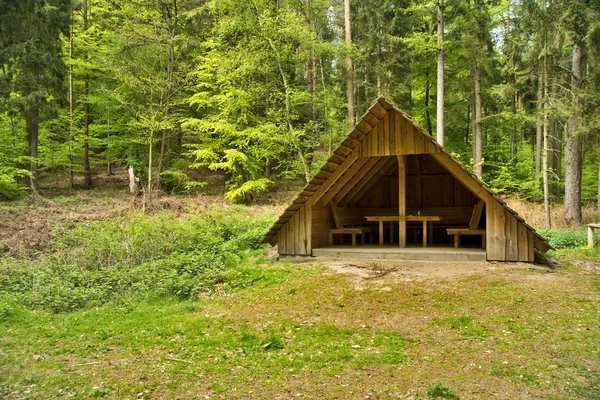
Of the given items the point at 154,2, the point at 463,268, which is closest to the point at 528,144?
the point at 463,268

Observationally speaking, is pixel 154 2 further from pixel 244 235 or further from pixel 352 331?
pixel 352 331

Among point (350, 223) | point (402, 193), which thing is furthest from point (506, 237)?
point (350, 223)

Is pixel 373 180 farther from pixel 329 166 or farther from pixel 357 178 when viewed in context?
pixel 329 166

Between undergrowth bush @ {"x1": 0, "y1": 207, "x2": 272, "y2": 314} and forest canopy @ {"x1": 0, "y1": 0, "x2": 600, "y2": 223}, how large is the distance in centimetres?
629

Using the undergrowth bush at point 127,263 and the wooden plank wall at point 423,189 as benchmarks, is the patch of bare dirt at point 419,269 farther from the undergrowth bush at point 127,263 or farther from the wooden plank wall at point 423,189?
the wooden plank wall at point 423,189

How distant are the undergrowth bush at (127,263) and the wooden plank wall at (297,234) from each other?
1.03 metres

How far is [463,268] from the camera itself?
778 cm

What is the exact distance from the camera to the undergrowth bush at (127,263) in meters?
7.01

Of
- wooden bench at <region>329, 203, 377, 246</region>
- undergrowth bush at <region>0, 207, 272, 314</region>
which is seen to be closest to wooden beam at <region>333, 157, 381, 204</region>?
wooden bench at <region>329, 203, 377, 246</region>

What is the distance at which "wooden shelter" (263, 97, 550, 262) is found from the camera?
799 cm

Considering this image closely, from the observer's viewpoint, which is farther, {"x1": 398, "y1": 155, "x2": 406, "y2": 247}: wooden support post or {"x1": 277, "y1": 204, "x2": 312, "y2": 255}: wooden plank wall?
{"x1": 277, "y1": 204, "x2": 312, "y2": 255}: wooden plank wall

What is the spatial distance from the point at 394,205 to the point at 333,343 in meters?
8.10

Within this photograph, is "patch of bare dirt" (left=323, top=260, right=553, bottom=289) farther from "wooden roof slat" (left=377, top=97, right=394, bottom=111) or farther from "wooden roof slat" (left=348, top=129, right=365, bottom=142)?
"wooden roof slat" (left=377, top=97, right=394, bottom=111)

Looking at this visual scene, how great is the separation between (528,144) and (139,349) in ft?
82.9
